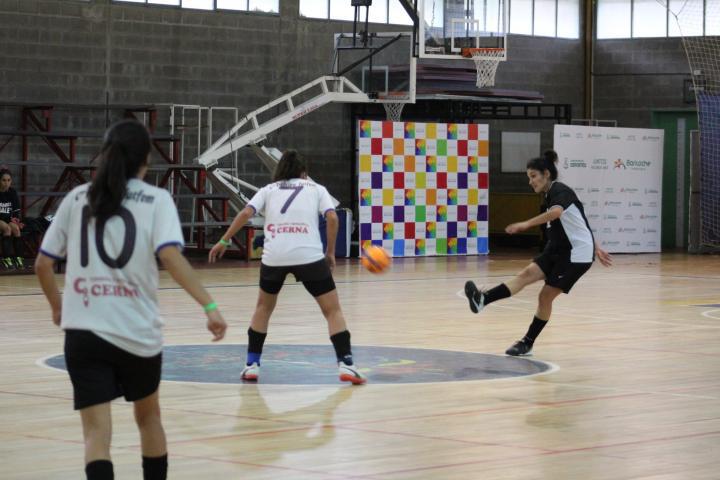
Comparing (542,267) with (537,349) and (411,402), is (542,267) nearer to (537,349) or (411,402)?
(537,349)

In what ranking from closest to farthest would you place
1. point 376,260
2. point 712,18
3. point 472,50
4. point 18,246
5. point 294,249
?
1. point 294,249
2. point 376,260
3. point 18,246
4. point 472,50
5. point 712,18

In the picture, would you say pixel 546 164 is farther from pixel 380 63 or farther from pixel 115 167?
pixel 380 63

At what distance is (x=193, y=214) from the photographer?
25781 millimetres

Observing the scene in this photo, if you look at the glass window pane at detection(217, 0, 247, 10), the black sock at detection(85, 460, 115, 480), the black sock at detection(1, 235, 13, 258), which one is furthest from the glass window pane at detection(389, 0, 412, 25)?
the black sock at detection(85, 460, 115, 480)

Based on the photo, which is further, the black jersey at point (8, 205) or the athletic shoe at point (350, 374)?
the black jersey at point (8, 205)

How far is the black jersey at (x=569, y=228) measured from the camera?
11781 mm

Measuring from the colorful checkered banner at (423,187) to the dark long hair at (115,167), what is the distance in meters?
20.7

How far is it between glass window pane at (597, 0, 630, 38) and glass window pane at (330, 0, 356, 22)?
290 inches

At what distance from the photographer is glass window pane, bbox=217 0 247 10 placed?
89.0 feet

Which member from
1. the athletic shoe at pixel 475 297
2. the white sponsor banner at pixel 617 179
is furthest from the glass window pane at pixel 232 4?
the athletic shoe at pixel 475 297

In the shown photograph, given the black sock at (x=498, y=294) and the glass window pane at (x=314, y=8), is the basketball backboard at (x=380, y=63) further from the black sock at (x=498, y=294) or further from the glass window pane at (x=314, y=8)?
the black sock at (x=498, y=294)

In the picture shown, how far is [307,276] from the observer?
9.84m

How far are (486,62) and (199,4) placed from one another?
19.1 ft

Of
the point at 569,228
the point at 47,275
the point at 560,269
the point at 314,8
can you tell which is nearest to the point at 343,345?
the point at 560,269
